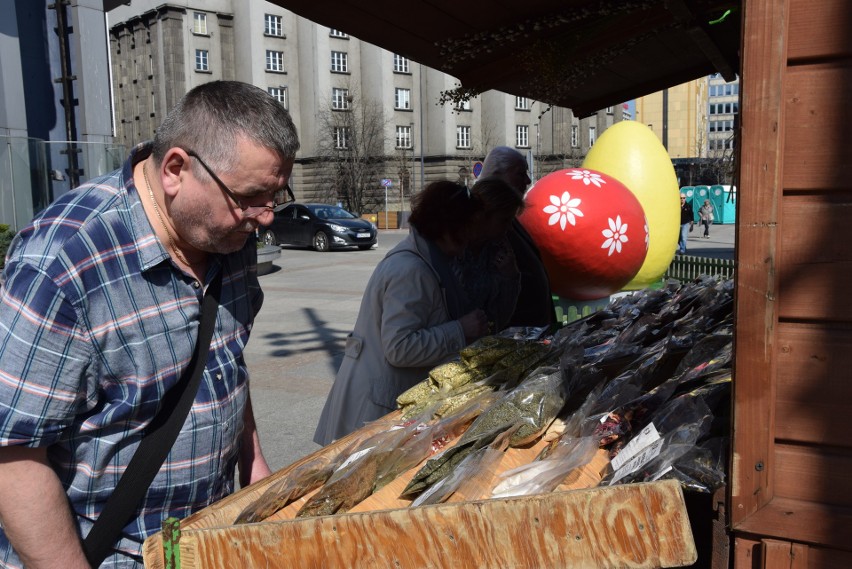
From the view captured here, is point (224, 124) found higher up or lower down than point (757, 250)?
higher up

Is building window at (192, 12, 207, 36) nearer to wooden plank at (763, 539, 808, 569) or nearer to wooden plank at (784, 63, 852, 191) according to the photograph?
wooden plank at (784, 63, 852, 191)

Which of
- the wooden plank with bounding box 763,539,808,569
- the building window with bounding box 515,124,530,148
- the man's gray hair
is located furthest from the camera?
the building window with bounding box 515,124,530,148

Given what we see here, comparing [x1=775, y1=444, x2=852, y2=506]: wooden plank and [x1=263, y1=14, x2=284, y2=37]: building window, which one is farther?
[x1=263, y1=14, x2=284, y2=37]: building window

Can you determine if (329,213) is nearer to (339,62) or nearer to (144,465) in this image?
(144,465)

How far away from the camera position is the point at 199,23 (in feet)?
160

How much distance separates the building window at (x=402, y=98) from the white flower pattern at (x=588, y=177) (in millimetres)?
45556

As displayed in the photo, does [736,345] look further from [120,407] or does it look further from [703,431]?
[120,407]

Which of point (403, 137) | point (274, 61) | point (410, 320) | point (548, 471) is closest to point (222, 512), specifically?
point (548, 471)

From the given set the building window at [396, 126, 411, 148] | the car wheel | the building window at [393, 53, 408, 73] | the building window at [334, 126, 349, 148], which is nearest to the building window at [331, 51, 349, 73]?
the building window at [393, 53, 408, 73]

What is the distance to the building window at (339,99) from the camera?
49188mm

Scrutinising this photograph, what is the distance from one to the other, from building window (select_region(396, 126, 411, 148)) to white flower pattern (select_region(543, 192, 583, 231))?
45.5m

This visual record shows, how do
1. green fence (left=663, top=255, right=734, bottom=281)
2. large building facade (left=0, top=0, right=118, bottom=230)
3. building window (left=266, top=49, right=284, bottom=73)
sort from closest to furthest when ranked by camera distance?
green fence (left=663, top=255, right=734, bottom=281) → large building facade (left=0, top=0, right=118, bottom=230) → building window (left=266, top=49, right=284, bottom=73)

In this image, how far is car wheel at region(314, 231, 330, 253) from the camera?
938 inches

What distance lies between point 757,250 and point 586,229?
4199 mm
